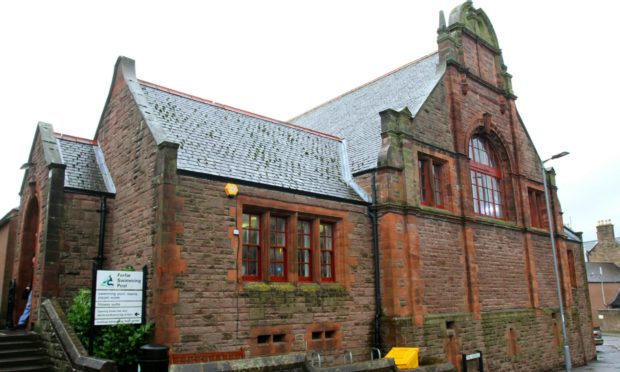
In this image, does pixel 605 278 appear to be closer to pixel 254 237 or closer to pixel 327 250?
pixel 327 250

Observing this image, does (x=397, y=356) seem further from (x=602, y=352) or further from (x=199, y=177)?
(x=602, y=352)

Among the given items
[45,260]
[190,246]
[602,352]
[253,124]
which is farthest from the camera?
[602,352]

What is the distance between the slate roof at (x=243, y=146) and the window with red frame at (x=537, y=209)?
11.7 m

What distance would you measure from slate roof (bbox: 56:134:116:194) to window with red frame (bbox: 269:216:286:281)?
498cm

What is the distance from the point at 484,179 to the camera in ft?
75.1

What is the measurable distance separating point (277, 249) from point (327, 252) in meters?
2.05

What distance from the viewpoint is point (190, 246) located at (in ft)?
42.8

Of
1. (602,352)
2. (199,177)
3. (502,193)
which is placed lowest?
(602,352)

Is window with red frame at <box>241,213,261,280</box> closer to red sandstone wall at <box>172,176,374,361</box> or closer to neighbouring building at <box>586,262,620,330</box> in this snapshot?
red sandstone wall at <box>172,176,374,361</box>

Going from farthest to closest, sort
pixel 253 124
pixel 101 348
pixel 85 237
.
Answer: pixel 253 124 < pixel 85 237 < pixel 101 348

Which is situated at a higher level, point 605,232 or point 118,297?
point 605,232

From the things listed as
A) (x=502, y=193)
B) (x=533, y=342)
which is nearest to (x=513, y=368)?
(x=533, y=342)

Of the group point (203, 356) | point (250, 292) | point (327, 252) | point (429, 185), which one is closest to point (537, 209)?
point (429, 185)

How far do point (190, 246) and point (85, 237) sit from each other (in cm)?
401
